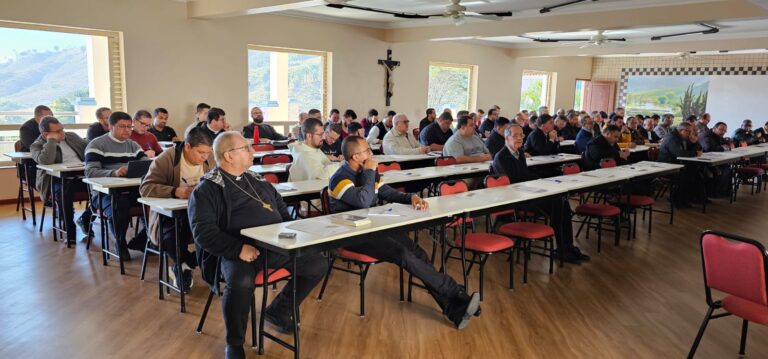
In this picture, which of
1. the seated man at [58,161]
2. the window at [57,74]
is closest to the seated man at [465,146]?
the seated man at [58,161]

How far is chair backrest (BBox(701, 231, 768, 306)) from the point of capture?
8.63 feet

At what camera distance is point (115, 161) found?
16.8 feet

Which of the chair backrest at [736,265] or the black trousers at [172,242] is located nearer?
the chair backrest at [736,265]

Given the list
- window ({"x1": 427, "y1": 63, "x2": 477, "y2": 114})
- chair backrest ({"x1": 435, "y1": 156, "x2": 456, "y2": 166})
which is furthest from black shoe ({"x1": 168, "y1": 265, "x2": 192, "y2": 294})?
window ({"x1": 427, "y1": 63, "x2": 477, "y2": 114})

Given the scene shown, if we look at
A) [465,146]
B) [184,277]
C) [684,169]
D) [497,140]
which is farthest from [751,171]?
[184,277]

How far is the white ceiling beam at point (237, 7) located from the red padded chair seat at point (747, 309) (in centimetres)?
531

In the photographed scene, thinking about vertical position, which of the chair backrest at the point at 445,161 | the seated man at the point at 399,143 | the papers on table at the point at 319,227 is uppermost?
the seated man at the point at 399,143

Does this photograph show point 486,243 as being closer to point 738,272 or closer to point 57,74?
point 738,272

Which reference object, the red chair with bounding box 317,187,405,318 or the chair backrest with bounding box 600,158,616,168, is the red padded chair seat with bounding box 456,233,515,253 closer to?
the red chair with bounding box 317,187,405,318

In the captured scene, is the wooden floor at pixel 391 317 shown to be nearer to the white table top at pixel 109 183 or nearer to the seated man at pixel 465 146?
the white table top at pixel 109 183

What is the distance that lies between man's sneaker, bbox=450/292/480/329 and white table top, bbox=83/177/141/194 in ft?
8.93

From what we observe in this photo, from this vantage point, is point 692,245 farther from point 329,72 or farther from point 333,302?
point 329,72

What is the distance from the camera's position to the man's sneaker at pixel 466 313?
3.49 metres

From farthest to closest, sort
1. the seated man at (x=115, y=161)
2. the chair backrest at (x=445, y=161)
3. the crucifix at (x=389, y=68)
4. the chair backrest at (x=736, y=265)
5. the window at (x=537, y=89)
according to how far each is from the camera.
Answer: the window at (x=537, y=89), the crucifix at (x=389, y=68), the chair backrest at (x=445, y=161), the seated man at (x=115, y=161), the chair backrest at (x=736, y=265)
